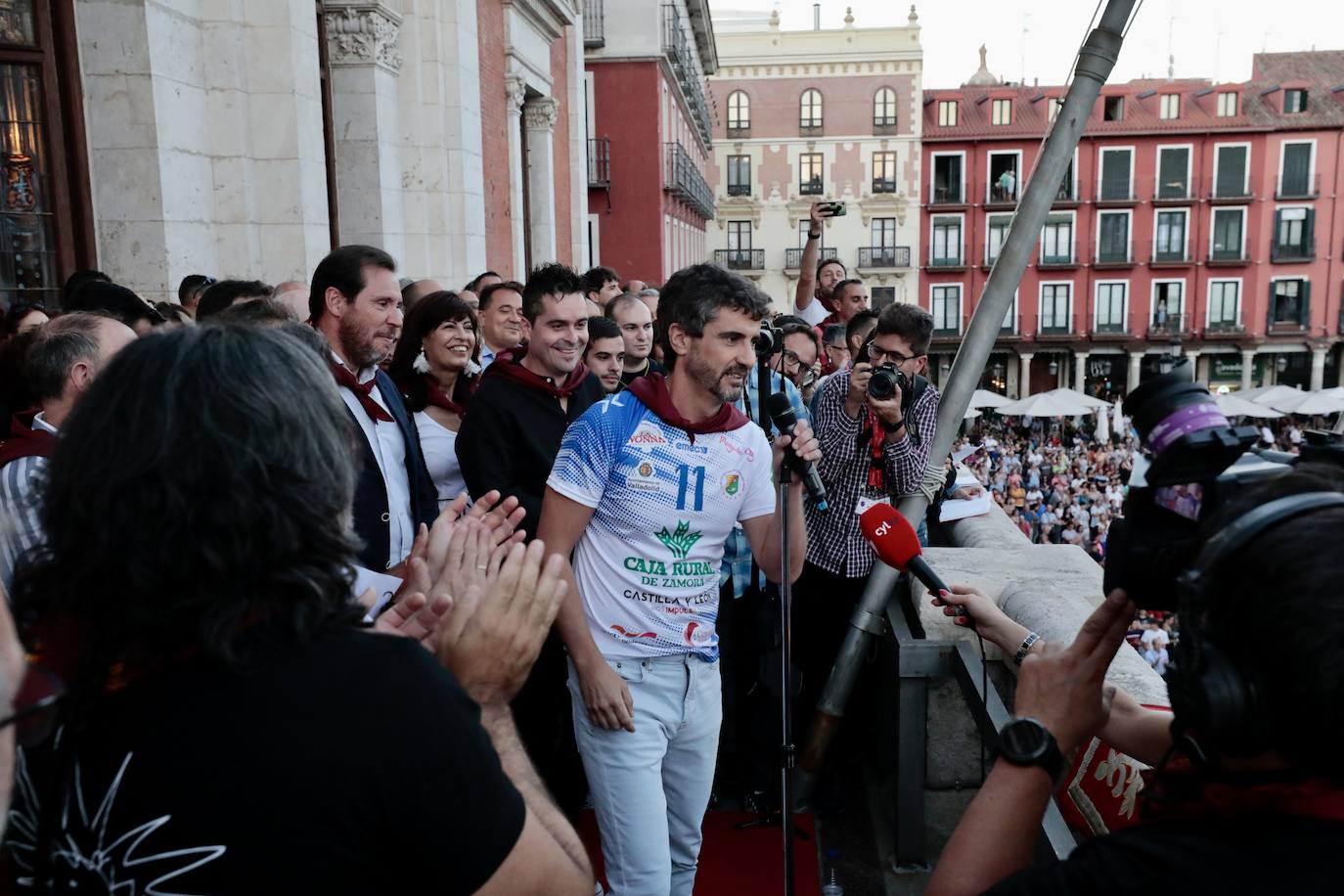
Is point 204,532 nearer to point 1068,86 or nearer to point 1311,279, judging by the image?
point 1068,86

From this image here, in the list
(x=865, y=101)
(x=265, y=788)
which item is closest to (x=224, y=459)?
(x=265, y=788)

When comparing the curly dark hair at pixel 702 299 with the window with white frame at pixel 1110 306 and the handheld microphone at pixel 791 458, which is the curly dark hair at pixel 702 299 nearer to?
the handheld microphone at pixel 791 458

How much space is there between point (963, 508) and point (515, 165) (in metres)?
11.5

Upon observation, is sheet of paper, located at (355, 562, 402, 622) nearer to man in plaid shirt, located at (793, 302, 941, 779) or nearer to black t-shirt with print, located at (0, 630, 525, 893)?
black t-shirt with print, located at (0, 630, 525, 893)

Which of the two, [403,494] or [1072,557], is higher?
[403,494]

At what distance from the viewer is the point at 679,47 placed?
3056 cm

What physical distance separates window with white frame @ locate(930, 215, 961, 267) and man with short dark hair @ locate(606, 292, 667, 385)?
40970 millimetres

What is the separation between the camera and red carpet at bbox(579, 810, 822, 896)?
3.83 meters

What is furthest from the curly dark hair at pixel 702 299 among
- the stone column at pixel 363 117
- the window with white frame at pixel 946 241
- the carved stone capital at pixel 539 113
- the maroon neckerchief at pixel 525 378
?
the window with white frame at pixel 946 241

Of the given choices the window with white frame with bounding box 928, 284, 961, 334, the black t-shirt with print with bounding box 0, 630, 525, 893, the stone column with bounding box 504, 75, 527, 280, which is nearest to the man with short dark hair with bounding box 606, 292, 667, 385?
the black t-shirt with print with bounding box 0, 630, 525, 893

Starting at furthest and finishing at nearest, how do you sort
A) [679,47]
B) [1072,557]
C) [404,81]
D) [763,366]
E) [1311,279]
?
[1311,279] → [679,47] → [404,81] → [1072,557] → [763,366]

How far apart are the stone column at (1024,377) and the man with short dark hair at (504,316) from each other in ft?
138

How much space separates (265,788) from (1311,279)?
50.9 metres

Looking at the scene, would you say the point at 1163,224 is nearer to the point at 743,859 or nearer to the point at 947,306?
the point at 947,306
